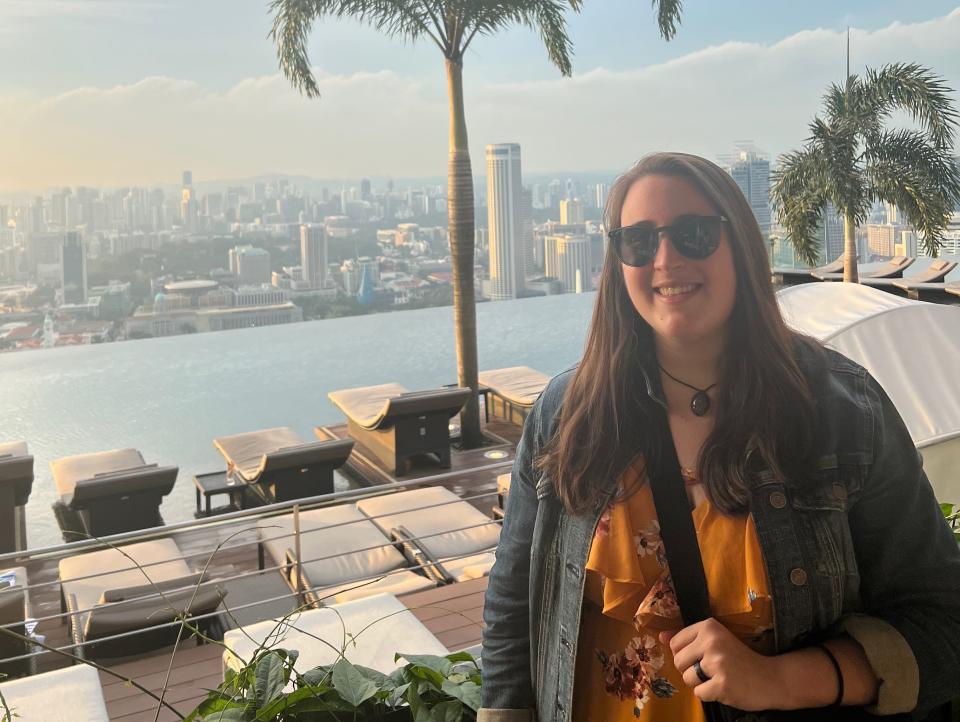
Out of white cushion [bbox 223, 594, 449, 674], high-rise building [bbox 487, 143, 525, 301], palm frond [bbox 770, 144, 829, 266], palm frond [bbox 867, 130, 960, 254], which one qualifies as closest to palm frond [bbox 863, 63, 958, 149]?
palm frond [bbox 867, 130, 960, 254]

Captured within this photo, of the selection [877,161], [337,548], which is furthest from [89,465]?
[877,161]

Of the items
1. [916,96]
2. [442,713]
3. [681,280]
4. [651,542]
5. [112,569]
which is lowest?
[112,569]

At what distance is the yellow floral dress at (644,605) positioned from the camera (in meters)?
0.85

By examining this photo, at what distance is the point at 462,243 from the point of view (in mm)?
8094

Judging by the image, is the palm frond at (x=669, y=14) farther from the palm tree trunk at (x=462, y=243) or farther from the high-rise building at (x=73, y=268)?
the high-rise building at (x=73, y=268)

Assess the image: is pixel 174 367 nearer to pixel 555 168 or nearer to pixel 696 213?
pixel 696 213

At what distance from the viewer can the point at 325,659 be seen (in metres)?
2.57

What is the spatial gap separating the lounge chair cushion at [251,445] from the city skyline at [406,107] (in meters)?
12.9

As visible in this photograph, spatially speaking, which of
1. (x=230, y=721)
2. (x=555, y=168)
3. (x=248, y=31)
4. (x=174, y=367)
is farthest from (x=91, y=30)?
(x=230, y=721)

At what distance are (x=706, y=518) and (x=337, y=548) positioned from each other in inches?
154

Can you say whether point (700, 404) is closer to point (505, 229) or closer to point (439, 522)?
point (439, 522)

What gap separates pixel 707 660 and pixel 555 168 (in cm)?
2138

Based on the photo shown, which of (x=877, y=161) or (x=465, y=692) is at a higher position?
(x=877, y=161)

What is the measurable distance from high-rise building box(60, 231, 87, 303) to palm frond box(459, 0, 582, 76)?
811 centimetres
